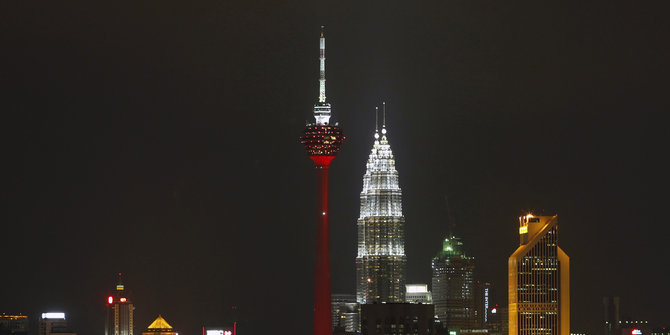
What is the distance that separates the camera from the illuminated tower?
153 metres

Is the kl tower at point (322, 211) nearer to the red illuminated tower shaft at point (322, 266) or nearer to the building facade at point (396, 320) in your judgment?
the red illuminated tower shaft at point (322, 266)

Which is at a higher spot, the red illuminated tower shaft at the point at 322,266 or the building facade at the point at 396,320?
the red illuminated tower shaft at the point at 322,266

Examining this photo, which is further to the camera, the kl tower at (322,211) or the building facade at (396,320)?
the kl tower at (322,211)

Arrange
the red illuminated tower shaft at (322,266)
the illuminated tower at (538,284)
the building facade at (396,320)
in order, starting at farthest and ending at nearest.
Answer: the red illuminated tower shaft at (322,266)
the illuminated tower at (538,284)
the building facade at (396,320)

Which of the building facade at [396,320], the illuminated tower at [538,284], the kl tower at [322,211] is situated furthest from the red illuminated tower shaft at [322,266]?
the building facade at [396,320]

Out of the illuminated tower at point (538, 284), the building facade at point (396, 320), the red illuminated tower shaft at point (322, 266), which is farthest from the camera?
the red illuminated tower shaft at point (322, 266)

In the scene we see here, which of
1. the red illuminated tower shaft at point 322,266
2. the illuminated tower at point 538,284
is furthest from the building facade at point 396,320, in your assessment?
the red illuminated tower shaft at point 322,266

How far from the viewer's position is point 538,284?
153625 mm

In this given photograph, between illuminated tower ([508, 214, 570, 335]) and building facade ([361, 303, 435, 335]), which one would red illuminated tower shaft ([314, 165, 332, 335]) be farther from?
building facade ([361, 303, 435, 335])

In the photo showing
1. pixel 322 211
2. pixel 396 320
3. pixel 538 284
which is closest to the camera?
pixel 396 320

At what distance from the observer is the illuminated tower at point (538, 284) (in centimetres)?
15288

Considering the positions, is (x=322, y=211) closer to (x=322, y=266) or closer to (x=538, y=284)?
(x=322, y=266)

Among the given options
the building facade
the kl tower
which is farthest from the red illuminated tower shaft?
the building facade

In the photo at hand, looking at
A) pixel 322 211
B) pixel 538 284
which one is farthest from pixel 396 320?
pixel 322 211
